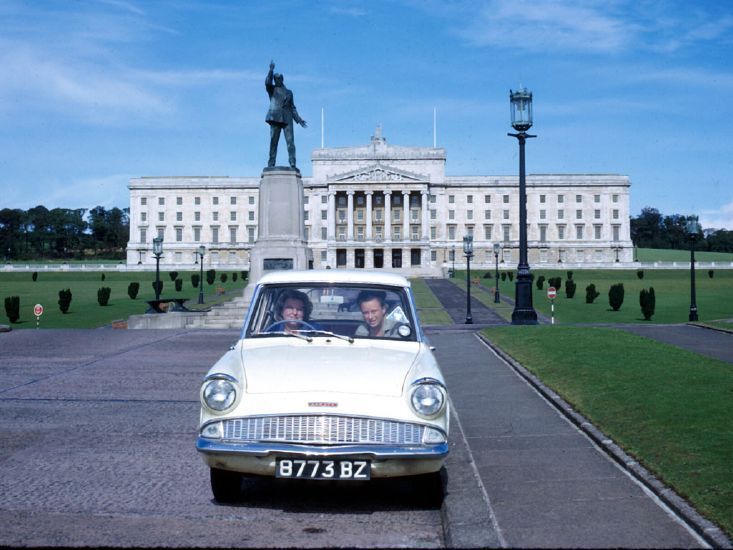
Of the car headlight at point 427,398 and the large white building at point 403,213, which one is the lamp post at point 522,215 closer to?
the car headlight at point 427,398

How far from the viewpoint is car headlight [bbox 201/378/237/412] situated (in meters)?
5.62

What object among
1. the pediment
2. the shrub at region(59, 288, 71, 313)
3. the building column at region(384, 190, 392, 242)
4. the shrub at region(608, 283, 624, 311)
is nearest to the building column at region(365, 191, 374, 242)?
the pediment

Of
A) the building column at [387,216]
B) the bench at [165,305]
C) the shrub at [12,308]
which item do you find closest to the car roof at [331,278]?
the bench at [165,305]

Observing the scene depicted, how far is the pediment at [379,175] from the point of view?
11538 centimetres

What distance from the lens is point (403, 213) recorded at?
4631 inches

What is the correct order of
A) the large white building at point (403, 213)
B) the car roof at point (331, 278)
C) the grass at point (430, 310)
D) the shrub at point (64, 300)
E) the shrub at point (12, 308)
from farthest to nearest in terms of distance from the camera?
the large white building at point (403, 213) < the shrub at point (64, 300) < the grass at point (430, 310) < the shrub at point (12, 308) < the car roof at point (331, 278)

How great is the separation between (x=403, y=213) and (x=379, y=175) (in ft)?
23.6

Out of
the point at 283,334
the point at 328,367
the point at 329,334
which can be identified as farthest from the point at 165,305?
the point at 328,367

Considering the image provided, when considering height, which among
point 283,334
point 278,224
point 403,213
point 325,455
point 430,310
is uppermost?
point 403,213

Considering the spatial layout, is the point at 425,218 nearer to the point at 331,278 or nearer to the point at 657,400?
the point at 657,400

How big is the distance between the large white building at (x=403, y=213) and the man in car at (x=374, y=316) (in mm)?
109805

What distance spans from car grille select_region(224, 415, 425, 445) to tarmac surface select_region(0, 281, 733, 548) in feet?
2.04

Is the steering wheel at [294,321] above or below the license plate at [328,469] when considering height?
above

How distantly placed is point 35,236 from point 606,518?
16332 cm
